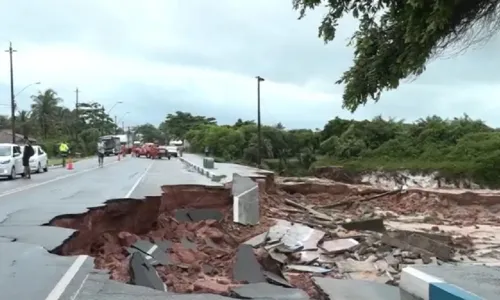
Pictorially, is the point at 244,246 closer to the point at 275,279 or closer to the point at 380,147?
the point at 275,279

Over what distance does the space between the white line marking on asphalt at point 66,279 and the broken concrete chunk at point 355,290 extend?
10.8 ft

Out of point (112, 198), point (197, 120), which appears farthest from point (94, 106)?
point (112, 198)

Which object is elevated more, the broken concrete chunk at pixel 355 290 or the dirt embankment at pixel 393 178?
the broken concrete chunk at pixel 355 290

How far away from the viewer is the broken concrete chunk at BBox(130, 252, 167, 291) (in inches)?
347

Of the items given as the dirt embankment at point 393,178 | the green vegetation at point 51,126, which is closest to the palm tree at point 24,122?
the green vegetation at point 51,126

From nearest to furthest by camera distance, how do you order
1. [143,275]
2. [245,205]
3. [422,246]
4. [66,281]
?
[66,281] < [143,275] < [422,246] < [245,205]

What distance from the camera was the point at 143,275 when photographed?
920cm

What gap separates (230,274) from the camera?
11.6 metres

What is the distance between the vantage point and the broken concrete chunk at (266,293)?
7.49m

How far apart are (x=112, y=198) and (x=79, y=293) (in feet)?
32.6

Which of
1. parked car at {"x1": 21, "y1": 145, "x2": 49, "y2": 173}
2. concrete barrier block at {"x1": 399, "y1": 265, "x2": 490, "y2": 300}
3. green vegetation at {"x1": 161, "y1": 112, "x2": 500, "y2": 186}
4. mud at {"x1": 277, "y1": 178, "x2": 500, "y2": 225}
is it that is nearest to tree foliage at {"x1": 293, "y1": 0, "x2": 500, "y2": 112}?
concrete barrier block at {"x1": 399, "y1": 265, "x2": 490, "y2": 300}

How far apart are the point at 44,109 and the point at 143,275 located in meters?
82.7

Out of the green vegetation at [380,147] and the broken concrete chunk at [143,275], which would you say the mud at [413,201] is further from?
the green vegetation at [380,147]

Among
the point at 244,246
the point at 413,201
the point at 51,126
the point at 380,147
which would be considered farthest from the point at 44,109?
the point at 244,246
